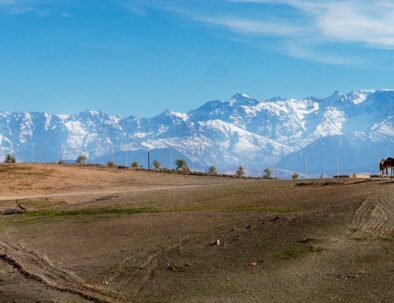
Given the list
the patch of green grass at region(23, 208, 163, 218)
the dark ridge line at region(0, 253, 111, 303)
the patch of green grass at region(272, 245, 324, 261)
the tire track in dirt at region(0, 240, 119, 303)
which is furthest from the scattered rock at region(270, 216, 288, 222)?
the dark ridge line at region(0, 253, 111, 303)

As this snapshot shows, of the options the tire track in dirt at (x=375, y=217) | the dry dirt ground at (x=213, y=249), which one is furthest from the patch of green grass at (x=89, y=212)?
the tire track in dirt at (x=375, y=217)

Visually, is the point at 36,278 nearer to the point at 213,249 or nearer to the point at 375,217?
the point at 213,249

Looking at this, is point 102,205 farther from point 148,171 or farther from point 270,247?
point 148,171

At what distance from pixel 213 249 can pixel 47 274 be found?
5380mm

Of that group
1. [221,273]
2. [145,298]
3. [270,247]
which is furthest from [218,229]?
[145,298]

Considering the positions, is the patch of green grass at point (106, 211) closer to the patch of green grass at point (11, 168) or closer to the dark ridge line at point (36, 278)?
the dark ridge line at point (36, 278)

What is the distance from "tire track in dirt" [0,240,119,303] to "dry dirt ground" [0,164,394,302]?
0.04 meters

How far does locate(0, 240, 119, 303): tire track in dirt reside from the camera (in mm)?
20069

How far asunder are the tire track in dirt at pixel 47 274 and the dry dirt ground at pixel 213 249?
36 mm

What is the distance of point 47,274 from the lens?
23266 mm

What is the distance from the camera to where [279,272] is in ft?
70.6

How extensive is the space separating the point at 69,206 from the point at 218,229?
59.3 feet

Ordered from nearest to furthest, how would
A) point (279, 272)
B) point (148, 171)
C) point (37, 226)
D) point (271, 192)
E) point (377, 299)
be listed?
point (377, 299) < point (279, 272) < point (37, 226) < point (271, 192) < point (148, 171)

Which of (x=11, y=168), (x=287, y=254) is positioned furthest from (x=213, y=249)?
(x=11, y=168)
